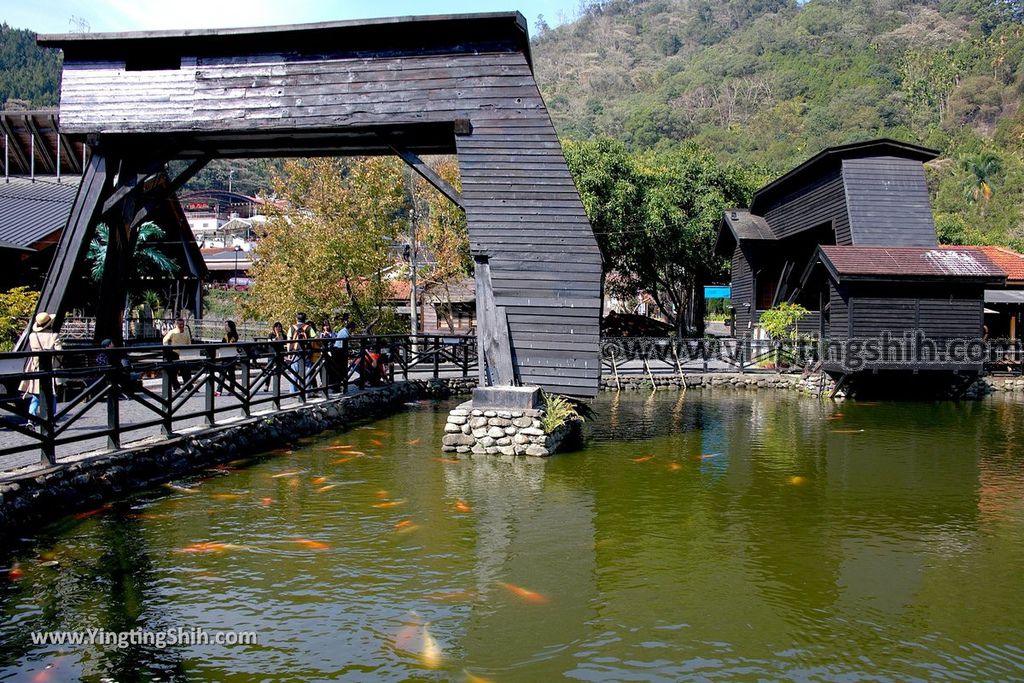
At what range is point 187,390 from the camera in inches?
473

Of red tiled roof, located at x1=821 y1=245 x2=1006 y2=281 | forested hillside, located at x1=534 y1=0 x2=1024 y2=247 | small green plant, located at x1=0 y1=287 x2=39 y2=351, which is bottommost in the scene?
small green plant, located at x1=0 y1=287 x2=39 y2=351

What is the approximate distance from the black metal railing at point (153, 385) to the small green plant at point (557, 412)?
15.3 ft

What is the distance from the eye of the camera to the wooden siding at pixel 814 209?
87.7 ft

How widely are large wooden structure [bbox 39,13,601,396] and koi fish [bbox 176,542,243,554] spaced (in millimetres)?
6197

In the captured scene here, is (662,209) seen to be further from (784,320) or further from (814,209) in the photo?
(784,320)

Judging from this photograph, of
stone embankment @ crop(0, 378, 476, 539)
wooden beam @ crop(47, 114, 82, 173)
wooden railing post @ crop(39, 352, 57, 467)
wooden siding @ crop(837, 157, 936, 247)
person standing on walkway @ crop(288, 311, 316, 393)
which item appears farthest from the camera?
wooden beam @ crop(47, 114, 82, 173)

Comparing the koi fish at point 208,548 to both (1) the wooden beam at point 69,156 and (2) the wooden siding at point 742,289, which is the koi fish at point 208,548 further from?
(1) the wooden beam at point 69,156

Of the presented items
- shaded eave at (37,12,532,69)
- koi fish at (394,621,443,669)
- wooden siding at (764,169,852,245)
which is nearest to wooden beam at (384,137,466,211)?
shaded eave at (37,12,532,69)

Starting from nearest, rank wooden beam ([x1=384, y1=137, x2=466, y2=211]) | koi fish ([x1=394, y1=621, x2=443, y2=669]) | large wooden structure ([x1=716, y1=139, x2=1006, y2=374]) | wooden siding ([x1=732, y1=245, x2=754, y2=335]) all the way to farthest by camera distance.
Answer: koi fish ([x1=394, y1=621, x2=443, y2=669])
wooden beam ([x1=384, y1=137, x2=466, y2=211])
large wooden structure ([x1=716, y1=139, x2=1006, y2=374])
wooden siding ([x1=732, y1=245, x2=754, y2=335])

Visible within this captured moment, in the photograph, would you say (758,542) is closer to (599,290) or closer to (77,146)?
(599,290)

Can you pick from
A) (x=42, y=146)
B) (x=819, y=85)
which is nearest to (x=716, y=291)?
(x=42, y=146)

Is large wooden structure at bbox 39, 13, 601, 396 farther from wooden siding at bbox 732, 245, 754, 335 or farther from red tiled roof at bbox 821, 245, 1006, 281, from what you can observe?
wooden siding at bbox 732, 245, 754, 335

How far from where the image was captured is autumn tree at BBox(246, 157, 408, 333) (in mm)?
25984

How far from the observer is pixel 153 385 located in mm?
18344
